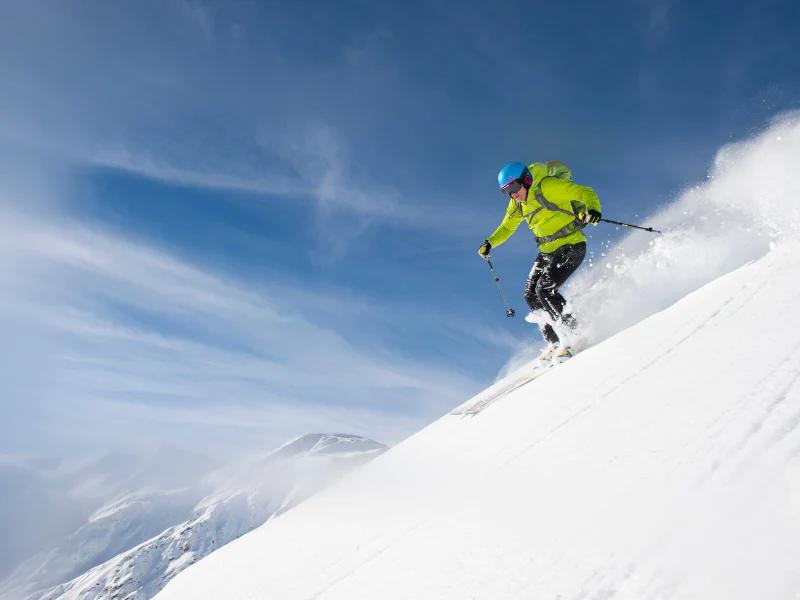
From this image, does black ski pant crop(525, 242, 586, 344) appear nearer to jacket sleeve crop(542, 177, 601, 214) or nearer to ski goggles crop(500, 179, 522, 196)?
jacket sleeve crop(542, 177, 601, 214)

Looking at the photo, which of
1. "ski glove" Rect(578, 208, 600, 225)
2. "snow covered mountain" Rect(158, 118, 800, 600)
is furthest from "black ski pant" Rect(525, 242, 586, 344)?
"snow covered mountain" Rect(158, 118, 800, 600)

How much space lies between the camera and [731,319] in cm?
545

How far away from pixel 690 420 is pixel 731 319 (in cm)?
236

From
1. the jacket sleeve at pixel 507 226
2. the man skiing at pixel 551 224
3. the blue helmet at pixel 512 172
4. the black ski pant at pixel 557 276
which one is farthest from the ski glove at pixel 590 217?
the jacket sleeve at pixel 507 226

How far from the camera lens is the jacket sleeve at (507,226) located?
10327 millimetres

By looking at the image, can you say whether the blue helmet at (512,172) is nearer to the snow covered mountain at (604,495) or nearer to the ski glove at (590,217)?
the ski glove at (590,217)

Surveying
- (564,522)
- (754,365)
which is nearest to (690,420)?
(754,365)

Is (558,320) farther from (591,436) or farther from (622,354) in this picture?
(591,436)

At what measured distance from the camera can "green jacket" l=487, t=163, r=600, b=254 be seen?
873cm

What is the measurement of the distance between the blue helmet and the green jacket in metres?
0.21

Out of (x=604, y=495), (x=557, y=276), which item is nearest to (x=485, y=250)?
(x=557, y=276)

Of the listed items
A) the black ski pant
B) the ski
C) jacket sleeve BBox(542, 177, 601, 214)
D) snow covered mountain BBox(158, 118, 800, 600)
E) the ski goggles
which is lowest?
snow covered mountain BBox(158, 118, 800, 600)

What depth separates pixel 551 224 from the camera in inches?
363

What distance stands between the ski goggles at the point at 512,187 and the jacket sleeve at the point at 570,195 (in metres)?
0.45
